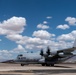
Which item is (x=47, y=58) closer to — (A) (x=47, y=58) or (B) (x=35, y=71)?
(A) (x=47, y=58)

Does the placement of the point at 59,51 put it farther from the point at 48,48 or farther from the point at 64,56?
the point at 48,48

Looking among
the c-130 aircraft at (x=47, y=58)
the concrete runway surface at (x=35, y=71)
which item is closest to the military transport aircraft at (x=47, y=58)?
the c-130 aircraft at (x=47, y=58)

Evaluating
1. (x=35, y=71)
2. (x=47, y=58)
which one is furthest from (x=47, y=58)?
(x=35, y=71)

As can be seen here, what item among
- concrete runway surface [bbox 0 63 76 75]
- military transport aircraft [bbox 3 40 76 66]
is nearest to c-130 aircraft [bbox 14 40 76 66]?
military transport aircraft [bbox 3 40 76 66]

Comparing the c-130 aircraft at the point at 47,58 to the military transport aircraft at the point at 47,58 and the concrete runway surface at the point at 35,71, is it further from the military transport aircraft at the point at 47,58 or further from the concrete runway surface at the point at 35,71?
the concrete runway surface at the point at 35,71

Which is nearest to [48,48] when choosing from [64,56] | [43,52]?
[43,52]

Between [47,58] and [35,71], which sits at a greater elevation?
[47,58]

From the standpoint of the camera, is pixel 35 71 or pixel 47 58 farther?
pixel 47 58

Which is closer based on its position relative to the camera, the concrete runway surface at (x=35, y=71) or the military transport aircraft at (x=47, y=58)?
the concrete runway surface at (x=35, y=71)

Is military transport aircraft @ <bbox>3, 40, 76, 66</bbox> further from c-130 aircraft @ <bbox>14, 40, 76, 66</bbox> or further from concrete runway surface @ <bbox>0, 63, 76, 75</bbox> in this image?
concrete runway surface @ <bbox>0, 63, 76, 75</bbox>

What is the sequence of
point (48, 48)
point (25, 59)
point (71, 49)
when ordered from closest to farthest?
1. point (71, 49)
2. point (25, 59)
3. point (48, 48)

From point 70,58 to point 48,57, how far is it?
949cm

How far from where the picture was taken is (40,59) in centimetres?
7119

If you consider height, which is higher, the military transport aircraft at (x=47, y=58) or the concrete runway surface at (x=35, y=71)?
the military transport aircraft at (x=47, y=58)
